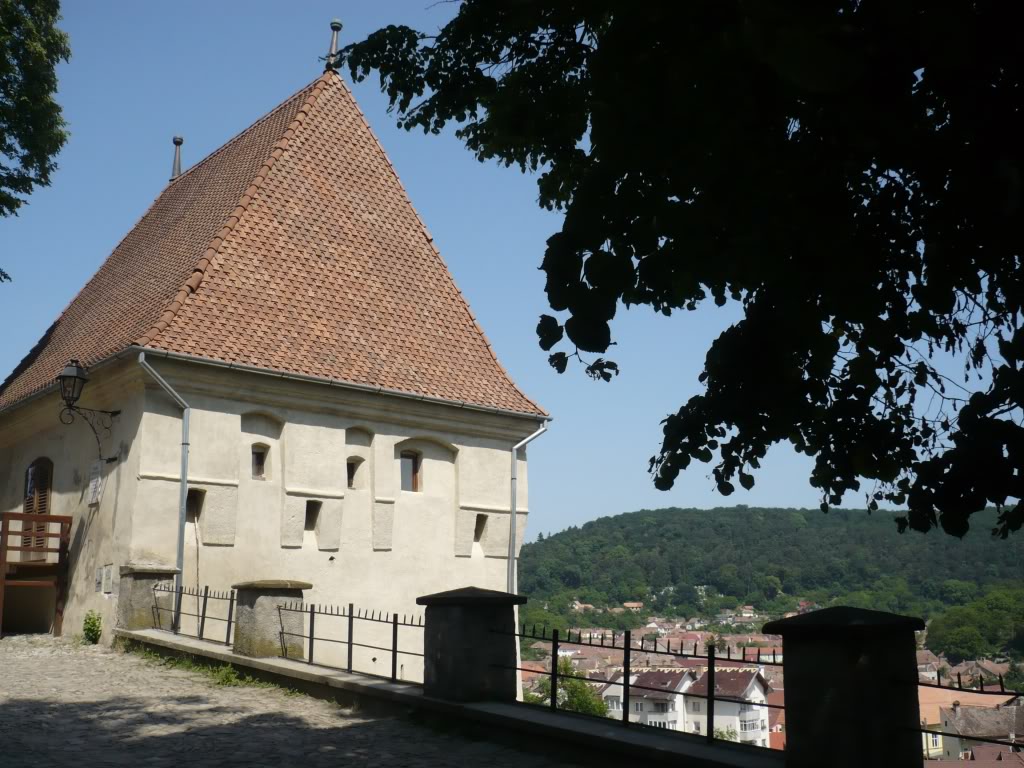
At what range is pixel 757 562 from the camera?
70875 millimetres

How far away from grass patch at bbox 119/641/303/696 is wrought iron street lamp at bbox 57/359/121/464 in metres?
4.60

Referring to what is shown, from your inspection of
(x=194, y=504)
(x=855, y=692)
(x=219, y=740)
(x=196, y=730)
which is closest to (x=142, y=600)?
(x=194, y=504)

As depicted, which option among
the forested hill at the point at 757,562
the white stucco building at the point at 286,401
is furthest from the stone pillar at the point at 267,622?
the forested hill at the point at 757,562

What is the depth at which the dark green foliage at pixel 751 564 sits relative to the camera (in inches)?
1751

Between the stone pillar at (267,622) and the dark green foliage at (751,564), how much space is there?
2773 cm

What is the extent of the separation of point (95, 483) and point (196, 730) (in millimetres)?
10231

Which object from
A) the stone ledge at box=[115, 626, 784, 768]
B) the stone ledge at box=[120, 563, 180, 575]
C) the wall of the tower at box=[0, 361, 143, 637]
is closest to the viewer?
the stone ledge at box=[115, 626, 784, 768]

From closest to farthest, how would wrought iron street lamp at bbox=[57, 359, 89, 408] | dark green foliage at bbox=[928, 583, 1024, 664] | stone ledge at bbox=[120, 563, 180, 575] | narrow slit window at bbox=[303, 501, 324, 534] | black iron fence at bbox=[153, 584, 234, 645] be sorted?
dark green foliage at bbox=[928, 583, 1024, 664] → black iron fence at bbox=[153, 584, 234, 645] → stone ledge at bbox=[120, 563, 180, 575] → wrought iron street lamp at bbox=[57, 359, 89, 408] → narrow slit window at bbox=[303, 501, 324, 534]

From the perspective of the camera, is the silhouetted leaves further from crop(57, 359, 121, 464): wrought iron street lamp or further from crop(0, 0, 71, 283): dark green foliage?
crop(0, 0, 71, 283): dark green foliage

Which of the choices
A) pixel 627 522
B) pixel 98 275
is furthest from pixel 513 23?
pixel 627 522

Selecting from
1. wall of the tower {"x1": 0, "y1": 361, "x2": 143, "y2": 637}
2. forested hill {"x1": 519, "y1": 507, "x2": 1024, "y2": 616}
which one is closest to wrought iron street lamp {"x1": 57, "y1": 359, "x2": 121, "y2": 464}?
wall of the tower {"x1": 0, "y1": 361, "x2": 143, "y2": 637}

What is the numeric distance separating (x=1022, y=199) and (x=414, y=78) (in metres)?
4.71

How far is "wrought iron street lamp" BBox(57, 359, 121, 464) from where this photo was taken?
56.4ft

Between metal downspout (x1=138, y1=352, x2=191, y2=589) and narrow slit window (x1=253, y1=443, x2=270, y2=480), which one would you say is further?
narrow slit window (x1=253, y1=443, x2=270, y2=480)
